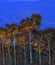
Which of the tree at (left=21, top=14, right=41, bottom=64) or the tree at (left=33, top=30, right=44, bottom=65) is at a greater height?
the tree at (left=21, top=14, right=41, bottom=64)

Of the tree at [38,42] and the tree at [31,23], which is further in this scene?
the tree at [38,42]

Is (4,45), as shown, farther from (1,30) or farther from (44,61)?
(44,61)

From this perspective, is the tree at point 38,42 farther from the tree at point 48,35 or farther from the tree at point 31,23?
the tree at point 48,35

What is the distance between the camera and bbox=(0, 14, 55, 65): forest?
2042 inches

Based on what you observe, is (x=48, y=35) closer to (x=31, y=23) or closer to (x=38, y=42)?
(x=38, y=42)

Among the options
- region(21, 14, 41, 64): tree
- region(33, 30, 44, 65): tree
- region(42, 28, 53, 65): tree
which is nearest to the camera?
region(42, 28, 53, 65): tree

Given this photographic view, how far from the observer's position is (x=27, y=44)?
2149 inches

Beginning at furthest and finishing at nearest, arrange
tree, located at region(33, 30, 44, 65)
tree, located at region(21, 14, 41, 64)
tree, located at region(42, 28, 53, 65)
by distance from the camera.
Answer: tree, located at region(33, 30, 44, 65), tree, located at region(21, 14, 41, 64), tree, located at region(42, 28, 53, 65)

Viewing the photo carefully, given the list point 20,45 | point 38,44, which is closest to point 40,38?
point 38,44

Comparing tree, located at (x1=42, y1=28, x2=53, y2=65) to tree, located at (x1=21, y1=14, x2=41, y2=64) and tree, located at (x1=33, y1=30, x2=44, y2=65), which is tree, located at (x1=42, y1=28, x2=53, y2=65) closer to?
tree, located at (x1=33, y1=30, x2=44, y2=65)

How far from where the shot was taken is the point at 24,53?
183 ft

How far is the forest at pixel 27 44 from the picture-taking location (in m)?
51.9

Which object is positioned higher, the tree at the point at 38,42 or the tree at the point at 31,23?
the tree at the point at 31,23

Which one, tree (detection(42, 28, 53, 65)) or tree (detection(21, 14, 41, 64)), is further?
tree (detection(21, 14, 41, 64))
